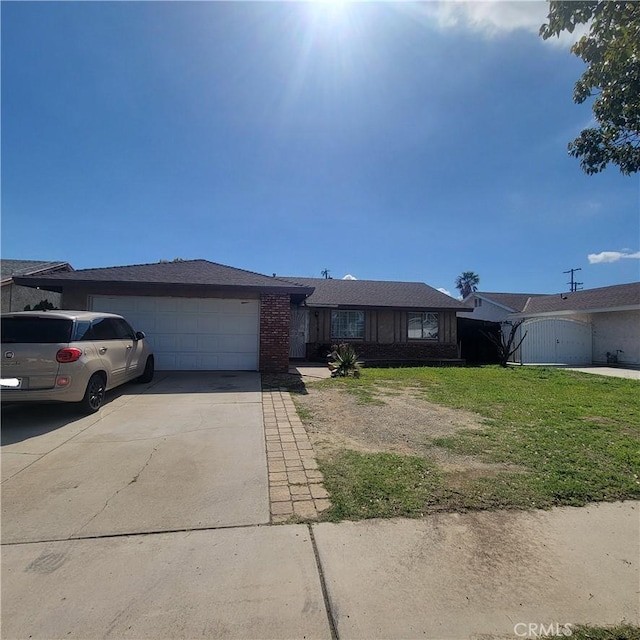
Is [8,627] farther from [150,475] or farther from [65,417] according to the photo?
[65,417]

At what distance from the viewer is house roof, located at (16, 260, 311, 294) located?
9.94 meters

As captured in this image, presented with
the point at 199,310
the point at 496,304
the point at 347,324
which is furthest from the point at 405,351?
the point at 496,304

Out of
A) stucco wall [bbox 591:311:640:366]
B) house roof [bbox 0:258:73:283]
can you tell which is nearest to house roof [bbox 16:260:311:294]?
house roof [bbox 0:258:73:283]

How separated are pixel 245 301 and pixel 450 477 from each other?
27.1 feet

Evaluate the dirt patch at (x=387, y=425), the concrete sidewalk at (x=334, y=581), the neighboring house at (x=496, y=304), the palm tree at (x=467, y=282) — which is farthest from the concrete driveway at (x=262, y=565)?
Result: the palm tree at (x=467, y=282)

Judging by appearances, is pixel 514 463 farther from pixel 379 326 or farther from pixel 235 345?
pixel 379 326

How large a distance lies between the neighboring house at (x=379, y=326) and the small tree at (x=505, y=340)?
1.82 meters

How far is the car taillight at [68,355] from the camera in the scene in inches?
218

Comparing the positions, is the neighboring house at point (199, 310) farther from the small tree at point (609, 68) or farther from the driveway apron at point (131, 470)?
the small tree at point (609, 68)

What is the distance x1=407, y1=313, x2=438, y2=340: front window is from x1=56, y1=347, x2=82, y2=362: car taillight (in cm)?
1413

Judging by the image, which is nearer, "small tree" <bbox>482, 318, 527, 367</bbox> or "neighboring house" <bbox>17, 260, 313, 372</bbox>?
"neighboring house" <bbox>17, 260, 313, 372</bbox>

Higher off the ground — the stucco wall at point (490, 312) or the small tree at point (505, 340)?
the stucco wall at point (490, 312)

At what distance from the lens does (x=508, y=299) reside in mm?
→ 27062

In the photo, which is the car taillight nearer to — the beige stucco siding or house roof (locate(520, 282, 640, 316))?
the beige stucco siding
